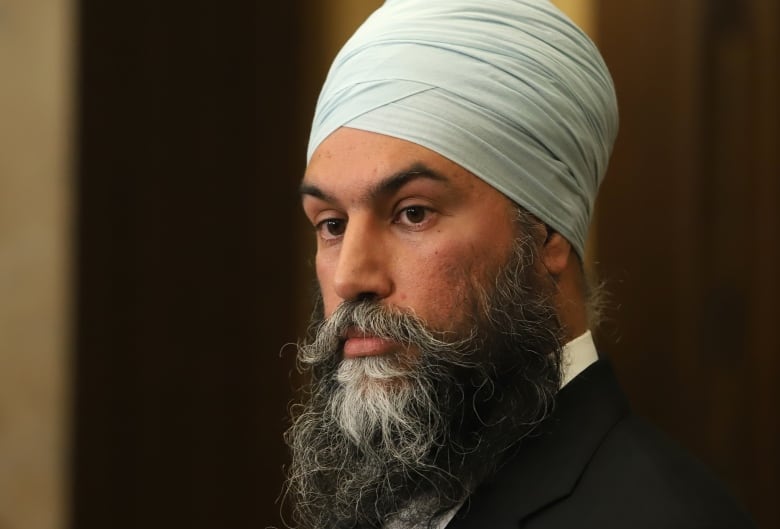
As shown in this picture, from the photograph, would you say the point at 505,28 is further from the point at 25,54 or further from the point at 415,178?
the point at 25,54

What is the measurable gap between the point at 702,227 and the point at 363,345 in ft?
4.03

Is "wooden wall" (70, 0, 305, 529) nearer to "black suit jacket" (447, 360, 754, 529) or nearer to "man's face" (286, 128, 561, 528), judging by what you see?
"man's face" (286, 128, 561, 528)

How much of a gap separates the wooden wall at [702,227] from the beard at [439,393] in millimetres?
986

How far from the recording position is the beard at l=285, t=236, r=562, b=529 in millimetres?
1641

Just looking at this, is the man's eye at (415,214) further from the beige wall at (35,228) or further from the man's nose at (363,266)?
the beige wall at (35,228)

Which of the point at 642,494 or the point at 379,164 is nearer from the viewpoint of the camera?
the point at 642,494

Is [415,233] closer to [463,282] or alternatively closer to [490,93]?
[463,282]

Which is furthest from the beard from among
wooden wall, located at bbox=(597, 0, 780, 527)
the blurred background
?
wooden wall, located at bbox=(597, 0, 780, 527)

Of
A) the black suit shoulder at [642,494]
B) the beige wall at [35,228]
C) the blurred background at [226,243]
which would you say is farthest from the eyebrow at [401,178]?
the beige wall at [35,228]

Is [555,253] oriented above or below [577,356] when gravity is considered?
above

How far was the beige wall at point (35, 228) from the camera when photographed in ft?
9.37

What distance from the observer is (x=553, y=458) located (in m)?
1.63

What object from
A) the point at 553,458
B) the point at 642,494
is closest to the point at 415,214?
the point at 553,458

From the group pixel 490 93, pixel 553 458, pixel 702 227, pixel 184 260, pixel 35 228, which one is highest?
pixel 490 93
